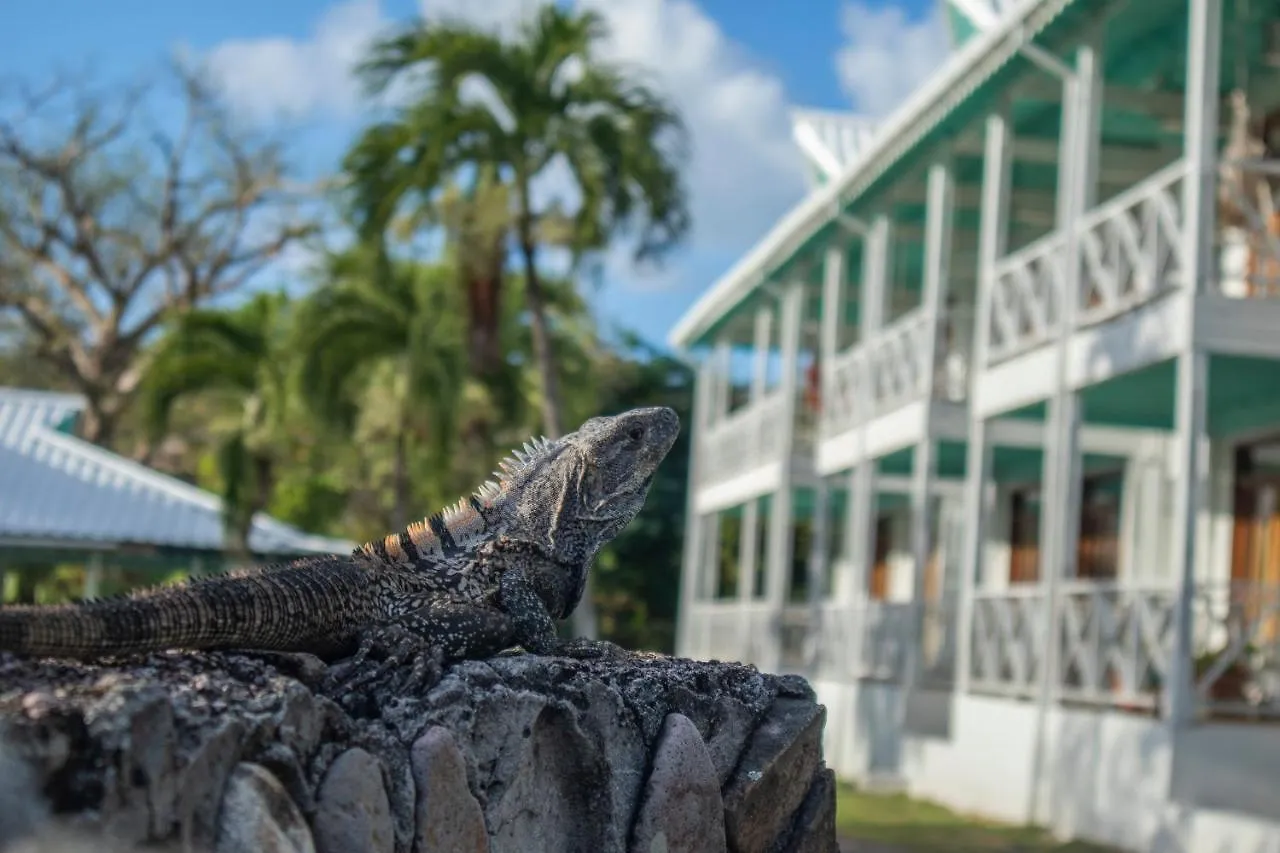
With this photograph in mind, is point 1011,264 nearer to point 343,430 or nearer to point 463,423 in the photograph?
point 343,430

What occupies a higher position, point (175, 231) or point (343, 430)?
point (175, 231)

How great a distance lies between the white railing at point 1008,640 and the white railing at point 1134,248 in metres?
2.43

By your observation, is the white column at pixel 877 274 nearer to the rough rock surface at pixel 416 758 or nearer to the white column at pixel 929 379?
the white column at pixel 929 379

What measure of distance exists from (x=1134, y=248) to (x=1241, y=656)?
123 inches

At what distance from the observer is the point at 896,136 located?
55.5 ft

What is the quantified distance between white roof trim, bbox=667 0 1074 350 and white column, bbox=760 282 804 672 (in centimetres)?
83

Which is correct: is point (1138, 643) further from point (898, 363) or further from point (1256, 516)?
point (898, 363)

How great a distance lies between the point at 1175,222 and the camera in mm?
11883

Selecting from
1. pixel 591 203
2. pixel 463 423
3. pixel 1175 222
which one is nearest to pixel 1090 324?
pixel 1175 222

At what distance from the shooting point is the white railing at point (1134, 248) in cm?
1200

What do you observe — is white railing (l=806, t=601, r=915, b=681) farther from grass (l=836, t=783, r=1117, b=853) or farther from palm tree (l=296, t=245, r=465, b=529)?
palm tree (l=296, t=245, r=465, b=529)

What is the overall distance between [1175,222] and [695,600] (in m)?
15.7

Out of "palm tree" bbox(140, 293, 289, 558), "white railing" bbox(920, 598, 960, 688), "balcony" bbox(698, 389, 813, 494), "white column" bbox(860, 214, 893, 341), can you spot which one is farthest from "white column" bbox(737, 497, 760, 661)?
"palm tree" bbox(140, 293, 289, 558)

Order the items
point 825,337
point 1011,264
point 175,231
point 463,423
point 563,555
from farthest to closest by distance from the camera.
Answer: point 175,231
point 463,423
point 825,337
point 1011,264
point 563,555
